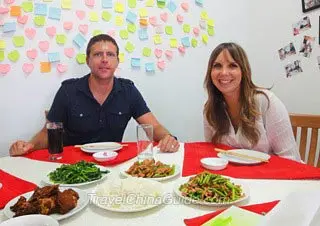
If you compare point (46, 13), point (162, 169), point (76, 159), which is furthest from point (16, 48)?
point (162, 169)

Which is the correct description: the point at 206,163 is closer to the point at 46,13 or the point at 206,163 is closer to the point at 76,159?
the point at 76,159

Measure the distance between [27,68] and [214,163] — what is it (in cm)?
162

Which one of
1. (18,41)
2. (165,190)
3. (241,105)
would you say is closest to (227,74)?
(241,105)

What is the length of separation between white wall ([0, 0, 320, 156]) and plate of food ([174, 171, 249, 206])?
1.63m

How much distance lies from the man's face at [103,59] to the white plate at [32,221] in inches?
58.0

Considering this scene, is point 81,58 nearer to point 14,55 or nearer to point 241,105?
point 14,55

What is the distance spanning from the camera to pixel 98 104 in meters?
2.22

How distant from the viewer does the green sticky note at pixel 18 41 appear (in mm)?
2295

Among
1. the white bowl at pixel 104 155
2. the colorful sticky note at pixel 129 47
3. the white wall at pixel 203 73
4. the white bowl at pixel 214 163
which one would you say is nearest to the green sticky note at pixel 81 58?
the white wall at pixel 203 73

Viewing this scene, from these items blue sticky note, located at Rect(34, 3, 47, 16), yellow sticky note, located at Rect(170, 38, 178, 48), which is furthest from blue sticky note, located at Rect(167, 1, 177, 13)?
blue sticky note, located at Rect(34, 3, 47, 16)

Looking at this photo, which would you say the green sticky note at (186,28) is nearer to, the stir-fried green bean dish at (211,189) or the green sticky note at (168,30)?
the green sticky note at (168,30)

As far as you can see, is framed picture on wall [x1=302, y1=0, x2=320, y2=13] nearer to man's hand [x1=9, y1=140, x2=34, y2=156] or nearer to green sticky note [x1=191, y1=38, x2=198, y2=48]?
green sticky note [x1=191, y1=38, x2=198, y2=48]

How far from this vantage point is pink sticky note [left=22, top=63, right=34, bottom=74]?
7.68 feet

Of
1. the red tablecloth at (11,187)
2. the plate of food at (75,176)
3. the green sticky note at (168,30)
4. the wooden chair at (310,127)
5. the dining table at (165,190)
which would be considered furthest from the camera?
the green sticky note at (168,30)
